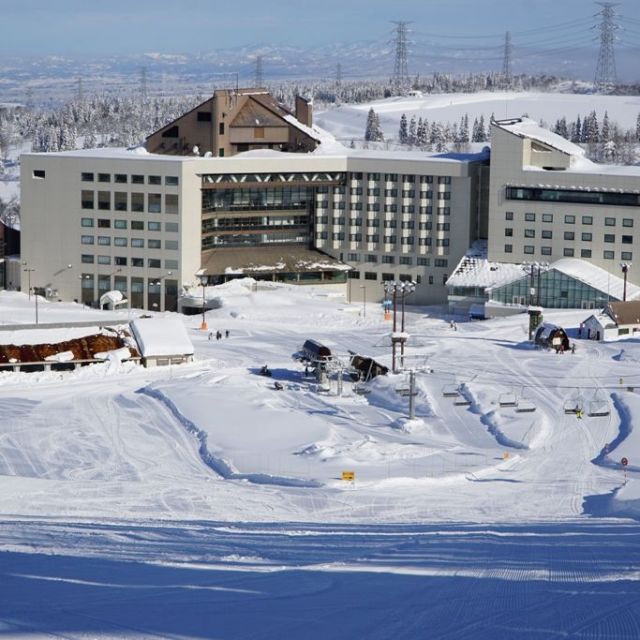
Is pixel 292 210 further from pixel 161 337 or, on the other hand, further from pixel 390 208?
pixel 161 337

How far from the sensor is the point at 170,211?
60.8m

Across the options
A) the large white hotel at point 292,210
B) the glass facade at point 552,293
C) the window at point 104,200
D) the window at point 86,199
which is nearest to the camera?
the glass facade at point 552,293

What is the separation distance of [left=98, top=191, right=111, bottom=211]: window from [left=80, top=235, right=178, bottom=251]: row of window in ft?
4.01

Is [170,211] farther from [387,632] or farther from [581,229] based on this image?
[387,632]

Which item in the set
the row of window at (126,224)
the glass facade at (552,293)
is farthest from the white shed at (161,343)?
the glass facade at (552,293)

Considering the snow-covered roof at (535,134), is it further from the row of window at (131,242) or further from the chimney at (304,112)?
the row of window at (131,242)

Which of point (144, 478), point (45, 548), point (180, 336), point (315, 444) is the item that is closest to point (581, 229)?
point (180, 336)

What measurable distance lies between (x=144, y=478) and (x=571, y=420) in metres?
11.4

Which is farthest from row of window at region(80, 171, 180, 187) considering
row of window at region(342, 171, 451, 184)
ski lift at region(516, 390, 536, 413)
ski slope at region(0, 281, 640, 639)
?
ski lift at region(516, 390, 536, 413)

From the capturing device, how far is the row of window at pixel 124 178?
200 ft

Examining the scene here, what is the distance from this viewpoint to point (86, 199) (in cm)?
6159

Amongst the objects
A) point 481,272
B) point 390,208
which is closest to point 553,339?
point 481,272

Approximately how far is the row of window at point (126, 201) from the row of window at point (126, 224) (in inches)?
17.7

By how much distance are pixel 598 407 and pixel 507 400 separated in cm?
234
